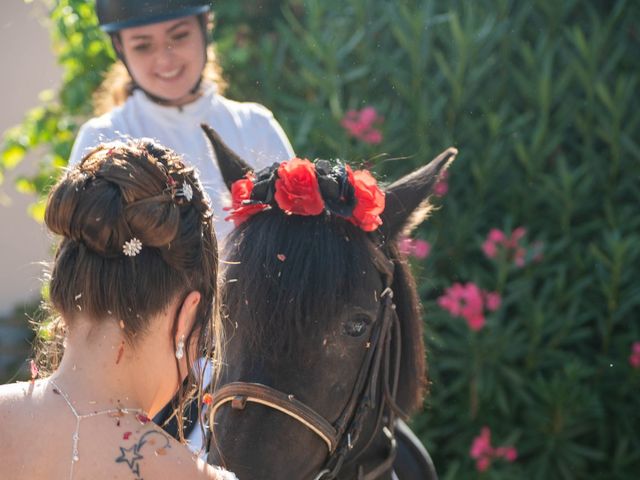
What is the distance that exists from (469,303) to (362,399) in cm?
250

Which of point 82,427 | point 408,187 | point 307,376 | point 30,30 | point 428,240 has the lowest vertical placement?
point 428,240

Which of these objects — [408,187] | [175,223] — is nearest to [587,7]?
[408,187]

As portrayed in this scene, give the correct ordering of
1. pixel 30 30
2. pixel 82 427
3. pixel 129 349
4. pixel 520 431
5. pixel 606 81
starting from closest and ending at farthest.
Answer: pixel 82 427 < pixel 129 349 < pixel 520 431 < pixel 606 81 < pixel 30 30

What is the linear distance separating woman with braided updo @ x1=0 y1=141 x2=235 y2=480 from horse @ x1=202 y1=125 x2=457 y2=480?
19.5 inches

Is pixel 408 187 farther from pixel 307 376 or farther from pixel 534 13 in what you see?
pixel 534 13

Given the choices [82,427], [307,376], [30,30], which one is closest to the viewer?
[82,427]

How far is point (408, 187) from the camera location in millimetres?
2811

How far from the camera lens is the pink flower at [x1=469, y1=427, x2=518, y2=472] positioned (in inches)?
192

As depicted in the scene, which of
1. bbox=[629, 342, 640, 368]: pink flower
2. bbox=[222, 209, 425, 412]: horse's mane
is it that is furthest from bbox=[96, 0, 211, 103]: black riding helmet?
bbox=[629, 342, 640, 368]: pink flower

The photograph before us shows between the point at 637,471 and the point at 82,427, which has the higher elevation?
the point at 82,427

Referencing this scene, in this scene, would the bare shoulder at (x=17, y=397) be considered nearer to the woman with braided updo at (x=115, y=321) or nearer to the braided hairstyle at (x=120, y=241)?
the woman with braided updo at (x=115, y=321)

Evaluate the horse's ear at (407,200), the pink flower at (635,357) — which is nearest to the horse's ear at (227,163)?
the horse's ear at (407,200)

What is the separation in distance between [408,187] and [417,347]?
47 cm

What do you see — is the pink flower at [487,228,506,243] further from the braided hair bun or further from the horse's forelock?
the braided hair bun
